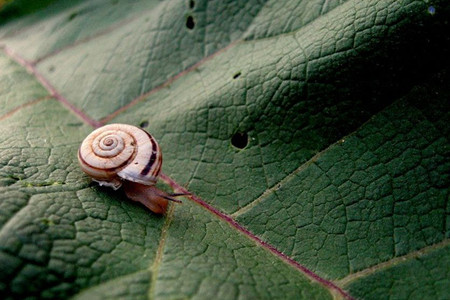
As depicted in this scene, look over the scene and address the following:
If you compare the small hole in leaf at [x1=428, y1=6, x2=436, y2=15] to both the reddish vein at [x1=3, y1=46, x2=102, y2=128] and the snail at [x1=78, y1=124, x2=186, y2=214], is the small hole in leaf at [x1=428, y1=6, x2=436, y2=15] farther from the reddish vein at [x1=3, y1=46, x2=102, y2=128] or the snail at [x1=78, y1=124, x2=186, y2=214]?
the reddish vein at [x1=3, y1=46, x2=102, y2=128]

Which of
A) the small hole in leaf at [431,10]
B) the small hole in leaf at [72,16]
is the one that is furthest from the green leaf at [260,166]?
the small hole in leaf at [72,16]

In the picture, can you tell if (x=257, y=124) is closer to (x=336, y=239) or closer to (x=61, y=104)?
(x=336, y=239)

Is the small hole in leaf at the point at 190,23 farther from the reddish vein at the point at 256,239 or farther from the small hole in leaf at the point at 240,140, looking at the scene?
the reddish vein at the point at 256,239

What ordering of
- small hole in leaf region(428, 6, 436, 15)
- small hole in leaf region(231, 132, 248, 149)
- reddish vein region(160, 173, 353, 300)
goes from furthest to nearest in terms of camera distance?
1. small hole in leaf region(231, 132, 248, 149)
2. small hole in leaf region(428, 6, 436, 15)
3. reddish vein region(160, 173, 353, 300)

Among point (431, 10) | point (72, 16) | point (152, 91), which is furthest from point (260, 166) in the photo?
point (72, 16)

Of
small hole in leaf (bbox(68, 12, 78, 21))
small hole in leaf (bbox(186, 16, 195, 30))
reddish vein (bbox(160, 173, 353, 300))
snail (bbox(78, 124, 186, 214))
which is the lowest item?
reddish vein (bbox(160, 173, 353, 300))

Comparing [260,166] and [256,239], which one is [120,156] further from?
[256,239]

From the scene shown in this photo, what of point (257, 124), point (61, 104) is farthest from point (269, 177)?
point (61, 104)

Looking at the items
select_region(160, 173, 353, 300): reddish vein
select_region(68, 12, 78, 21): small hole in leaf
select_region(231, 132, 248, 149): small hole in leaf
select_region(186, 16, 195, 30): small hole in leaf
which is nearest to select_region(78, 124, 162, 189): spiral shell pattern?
select_region(160, 173, 353, 300): reddish vein
